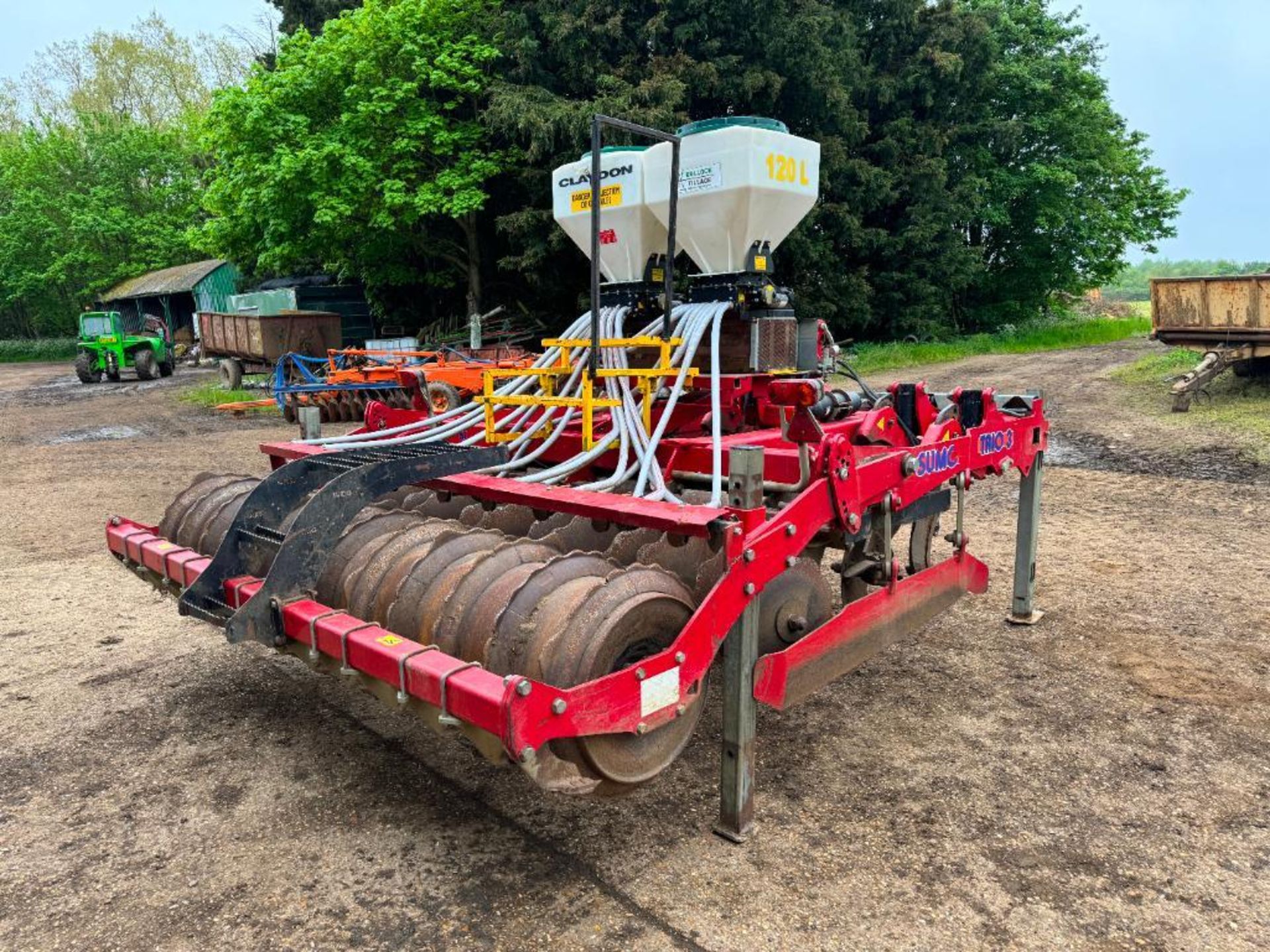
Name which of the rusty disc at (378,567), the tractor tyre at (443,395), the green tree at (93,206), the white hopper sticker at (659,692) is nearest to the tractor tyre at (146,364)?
the green tree at (93,206)

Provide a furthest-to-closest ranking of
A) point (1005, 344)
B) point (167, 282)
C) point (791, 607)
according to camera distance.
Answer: point (167, 282), point (1005, 344), point (791, 607)

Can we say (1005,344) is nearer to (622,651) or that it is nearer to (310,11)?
(310,11)

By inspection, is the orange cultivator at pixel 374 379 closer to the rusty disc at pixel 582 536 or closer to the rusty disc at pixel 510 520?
the rusty disc at pixel 510 520

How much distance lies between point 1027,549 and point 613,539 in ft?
9.75

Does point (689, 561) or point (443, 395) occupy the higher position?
point (443, 395)

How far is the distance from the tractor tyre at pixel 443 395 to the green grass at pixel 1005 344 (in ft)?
40.8

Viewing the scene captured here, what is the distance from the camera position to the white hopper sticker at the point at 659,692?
8.79 feet

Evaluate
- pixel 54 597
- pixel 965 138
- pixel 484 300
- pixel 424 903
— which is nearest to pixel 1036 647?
pixel 424 903

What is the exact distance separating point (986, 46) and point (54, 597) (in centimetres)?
2561

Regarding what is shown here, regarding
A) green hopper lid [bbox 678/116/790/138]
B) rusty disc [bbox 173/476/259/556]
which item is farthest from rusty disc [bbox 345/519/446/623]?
green hopper lid [bbox 678/116/790/138]

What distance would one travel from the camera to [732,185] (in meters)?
4.44

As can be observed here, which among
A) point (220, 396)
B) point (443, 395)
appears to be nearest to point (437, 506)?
point (443, 395)

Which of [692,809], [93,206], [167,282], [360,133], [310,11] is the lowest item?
[692,809]

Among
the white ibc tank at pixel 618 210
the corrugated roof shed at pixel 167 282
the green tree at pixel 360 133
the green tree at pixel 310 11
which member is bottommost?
the white ibc tank at pixel 618 210
